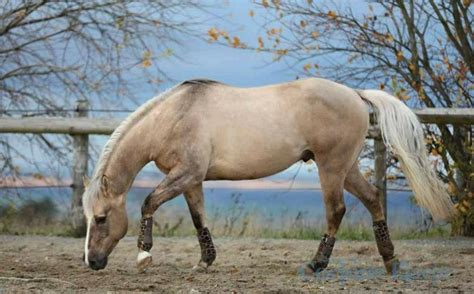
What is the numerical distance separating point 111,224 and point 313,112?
1.54 m

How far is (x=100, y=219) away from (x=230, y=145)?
38.9 inches

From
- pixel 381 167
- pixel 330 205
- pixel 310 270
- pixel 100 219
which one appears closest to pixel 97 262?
pixel 100 219

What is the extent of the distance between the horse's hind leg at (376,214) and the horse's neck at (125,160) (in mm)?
1476

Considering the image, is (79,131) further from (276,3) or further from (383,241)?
(383,241)

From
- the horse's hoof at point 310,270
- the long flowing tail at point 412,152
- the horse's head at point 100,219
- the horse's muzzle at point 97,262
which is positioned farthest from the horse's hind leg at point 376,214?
the horse's muzzle at point 97,262

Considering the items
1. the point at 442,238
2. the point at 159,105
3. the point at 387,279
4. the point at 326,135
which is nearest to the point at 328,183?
the point at 326,135

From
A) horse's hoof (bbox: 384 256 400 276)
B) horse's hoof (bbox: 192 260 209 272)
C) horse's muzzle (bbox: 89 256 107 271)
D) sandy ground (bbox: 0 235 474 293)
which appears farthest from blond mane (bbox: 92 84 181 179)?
horse's hoof (bbox: 384 256 400 276)

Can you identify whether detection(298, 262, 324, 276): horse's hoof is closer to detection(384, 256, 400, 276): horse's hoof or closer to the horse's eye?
detection(384, 256, 400, 276): horse's hoof

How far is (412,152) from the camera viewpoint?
549cm

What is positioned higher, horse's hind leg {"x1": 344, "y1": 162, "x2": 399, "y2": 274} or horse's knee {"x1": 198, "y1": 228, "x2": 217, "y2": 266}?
horse's hind leg {"x1": 344, "y1": 162, "x2": 399, "y2": 274}

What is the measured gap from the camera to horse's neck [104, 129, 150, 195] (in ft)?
16.9

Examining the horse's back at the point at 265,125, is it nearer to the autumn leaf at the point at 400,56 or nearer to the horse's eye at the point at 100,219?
the horse's eye at the point at 100,219

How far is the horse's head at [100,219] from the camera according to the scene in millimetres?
5062

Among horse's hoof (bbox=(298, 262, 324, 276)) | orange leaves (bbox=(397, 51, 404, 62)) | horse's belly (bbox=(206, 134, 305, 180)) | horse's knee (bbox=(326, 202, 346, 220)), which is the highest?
orange leaves (bbox=(397, 51, 404, 62))
